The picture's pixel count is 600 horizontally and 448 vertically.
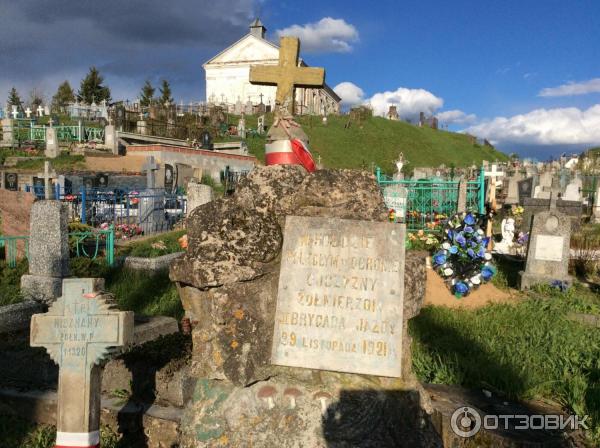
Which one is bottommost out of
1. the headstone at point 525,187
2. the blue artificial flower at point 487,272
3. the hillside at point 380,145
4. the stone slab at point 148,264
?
the stone slab at point 148,264

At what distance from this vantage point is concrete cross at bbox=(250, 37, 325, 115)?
4645 mm

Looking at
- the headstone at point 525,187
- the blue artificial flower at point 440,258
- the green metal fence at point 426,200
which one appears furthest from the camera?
the headstone at point 525,187

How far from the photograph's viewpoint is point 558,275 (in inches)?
326

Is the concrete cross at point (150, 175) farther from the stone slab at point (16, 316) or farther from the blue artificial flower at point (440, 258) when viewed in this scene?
the blue artificial flower at point (440, 258)

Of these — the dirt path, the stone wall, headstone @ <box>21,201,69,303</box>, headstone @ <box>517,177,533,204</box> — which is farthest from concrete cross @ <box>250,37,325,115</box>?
headstone @ <box>517,177,533,204</box>

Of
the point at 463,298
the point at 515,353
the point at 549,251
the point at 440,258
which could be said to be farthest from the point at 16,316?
the point at 549,251

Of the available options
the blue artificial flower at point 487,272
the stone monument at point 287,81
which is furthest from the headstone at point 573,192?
the stone monument at point 287,81

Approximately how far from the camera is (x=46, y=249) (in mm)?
6605

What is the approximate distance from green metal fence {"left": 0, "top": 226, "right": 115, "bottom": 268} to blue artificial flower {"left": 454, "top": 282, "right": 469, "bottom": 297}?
550 centimetres

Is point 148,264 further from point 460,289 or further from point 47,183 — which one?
point 460,289

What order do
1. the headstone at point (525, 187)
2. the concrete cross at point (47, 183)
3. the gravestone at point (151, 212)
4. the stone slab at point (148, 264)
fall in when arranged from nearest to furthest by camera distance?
the concrete cross at point (47, 183) → the stone slab at point (148, 264) → the gravestone at point (151, 212) → the headstone at point (525, 187)

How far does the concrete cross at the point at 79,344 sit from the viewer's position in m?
3.01

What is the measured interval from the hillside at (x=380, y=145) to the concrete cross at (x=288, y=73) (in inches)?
956

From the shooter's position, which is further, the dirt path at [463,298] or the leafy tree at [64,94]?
the leafy tree at [64,94]
